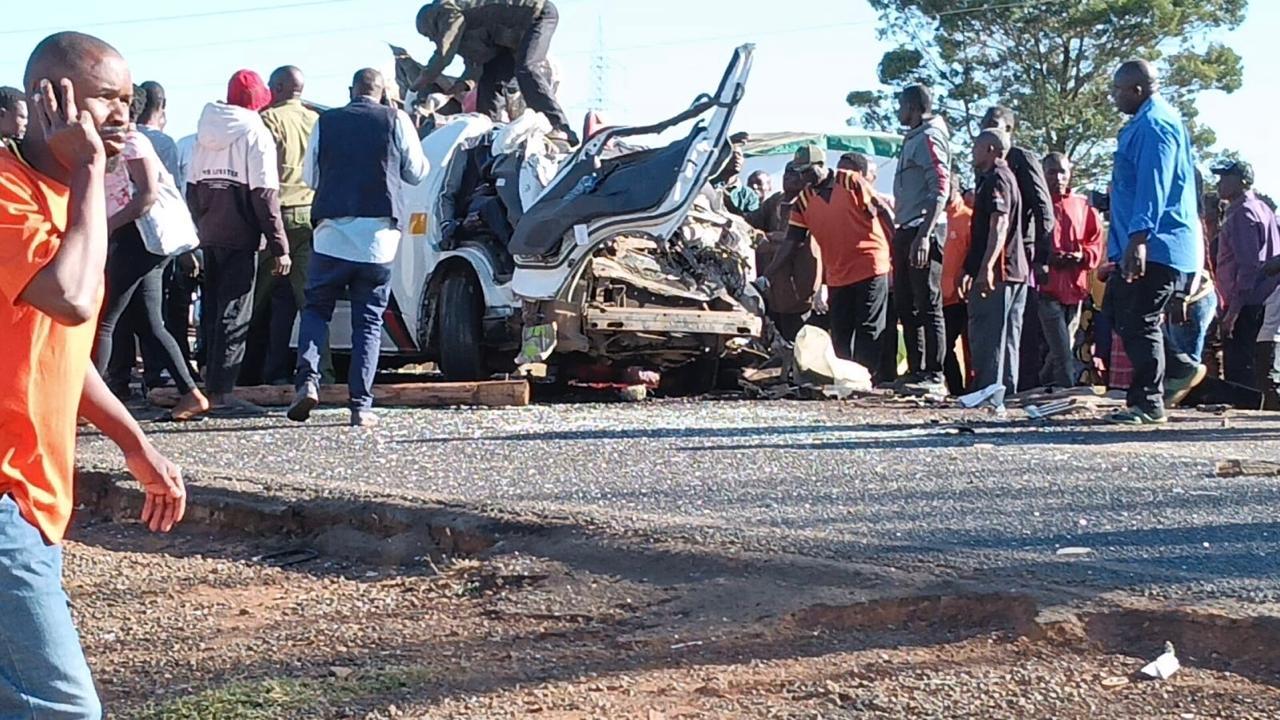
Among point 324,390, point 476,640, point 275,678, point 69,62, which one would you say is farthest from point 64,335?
point 324,390

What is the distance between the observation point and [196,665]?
4.13 m

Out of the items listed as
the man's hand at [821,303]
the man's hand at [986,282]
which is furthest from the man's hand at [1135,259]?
the man's hand at [821,303]

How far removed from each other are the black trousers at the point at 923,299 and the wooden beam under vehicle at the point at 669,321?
40.0 inches

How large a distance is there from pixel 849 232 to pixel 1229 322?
257 centimetres

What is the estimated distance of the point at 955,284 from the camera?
37.0 ft

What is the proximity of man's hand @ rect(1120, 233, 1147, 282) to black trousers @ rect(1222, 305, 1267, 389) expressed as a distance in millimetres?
3071

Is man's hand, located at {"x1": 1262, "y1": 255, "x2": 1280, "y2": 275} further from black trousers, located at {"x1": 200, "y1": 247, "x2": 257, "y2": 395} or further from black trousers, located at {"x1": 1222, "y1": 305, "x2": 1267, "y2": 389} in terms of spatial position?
black trousers, located at {"x1": 200, "y1": 247, "x2": 257, "y2": 395}

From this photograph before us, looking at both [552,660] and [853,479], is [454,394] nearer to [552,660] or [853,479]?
[853,479]

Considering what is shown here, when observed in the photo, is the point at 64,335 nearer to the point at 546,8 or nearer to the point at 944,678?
the point at 944,678

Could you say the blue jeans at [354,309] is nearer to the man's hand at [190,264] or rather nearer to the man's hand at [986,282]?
the man's hand at [190,264]

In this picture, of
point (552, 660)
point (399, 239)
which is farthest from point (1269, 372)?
point (552, 660)

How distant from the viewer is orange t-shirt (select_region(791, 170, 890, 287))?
11312mm

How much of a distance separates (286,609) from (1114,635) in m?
2.26

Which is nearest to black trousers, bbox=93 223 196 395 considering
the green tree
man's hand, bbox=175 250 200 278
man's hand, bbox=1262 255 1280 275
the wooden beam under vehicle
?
man's hand, bbox=175 250 200 278
